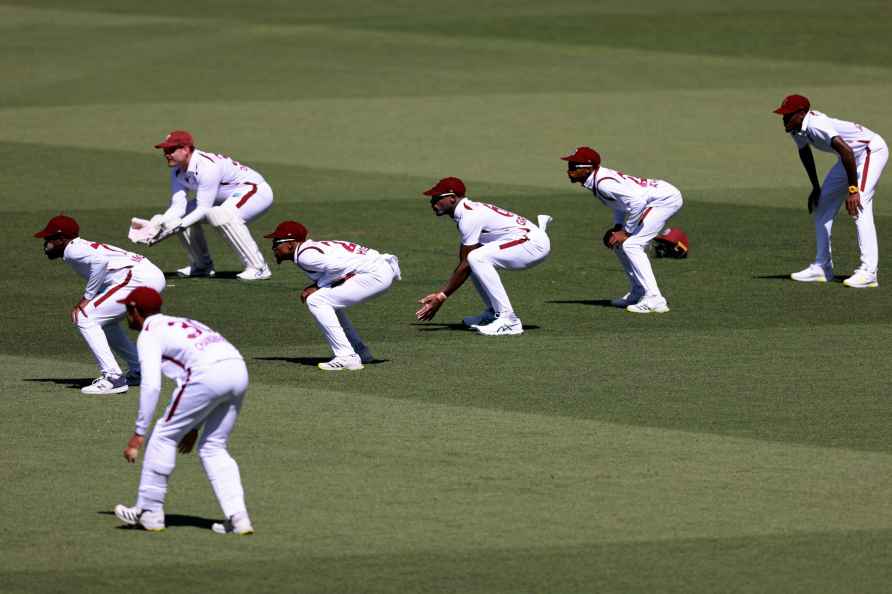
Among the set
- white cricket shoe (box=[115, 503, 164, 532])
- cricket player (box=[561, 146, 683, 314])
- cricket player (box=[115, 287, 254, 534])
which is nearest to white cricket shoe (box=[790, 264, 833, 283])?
cricket player (box=[561, 146, 683, 314])

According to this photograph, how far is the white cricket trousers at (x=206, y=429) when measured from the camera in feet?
39.1

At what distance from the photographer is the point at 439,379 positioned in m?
17.5

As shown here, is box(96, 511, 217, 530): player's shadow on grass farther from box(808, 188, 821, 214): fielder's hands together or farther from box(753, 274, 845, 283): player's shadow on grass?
box(753, 274, 845, 283): player's shadow on grass

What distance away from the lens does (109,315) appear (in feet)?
54.5

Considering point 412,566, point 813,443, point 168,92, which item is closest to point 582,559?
point 412,566

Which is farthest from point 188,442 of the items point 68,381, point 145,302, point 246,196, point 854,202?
point 854,202

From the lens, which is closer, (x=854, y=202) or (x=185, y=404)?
(x=185, y=404)

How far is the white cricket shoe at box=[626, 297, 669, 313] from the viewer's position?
20.8 m

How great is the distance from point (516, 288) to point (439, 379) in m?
5.69

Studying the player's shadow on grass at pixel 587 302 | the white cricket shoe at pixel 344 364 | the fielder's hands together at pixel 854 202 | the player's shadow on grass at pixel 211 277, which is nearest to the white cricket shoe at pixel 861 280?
the fielder's hands together at pixel 854 202

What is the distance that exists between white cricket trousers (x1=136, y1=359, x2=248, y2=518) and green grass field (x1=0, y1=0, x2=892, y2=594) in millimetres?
377

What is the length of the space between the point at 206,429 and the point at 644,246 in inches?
389

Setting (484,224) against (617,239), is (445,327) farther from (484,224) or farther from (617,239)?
(617,239)

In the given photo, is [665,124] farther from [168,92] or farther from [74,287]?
[74,287]
